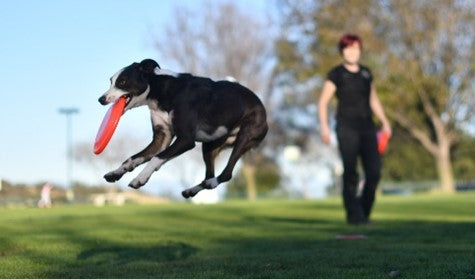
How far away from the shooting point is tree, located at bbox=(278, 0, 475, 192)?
42.3 m

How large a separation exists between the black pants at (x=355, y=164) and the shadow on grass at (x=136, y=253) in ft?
9.86

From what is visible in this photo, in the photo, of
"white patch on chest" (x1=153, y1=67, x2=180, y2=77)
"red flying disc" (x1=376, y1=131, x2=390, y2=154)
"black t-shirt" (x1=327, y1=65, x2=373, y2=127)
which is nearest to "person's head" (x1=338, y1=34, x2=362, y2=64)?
"black t-shirt" (x1=327, y1=65, x2=373, y2=127)

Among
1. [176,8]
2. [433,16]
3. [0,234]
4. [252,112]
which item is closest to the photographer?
[252,112]

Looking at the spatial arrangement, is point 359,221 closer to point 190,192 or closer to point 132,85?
point 190,192

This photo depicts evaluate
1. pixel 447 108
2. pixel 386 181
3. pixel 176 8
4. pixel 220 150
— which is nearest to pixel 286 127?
pixel 386 181

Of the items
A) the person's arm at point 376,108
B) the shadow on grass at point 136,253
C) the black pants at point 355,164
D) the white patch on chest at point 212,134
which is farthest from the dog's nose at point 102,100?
the person's arm at point 376,108

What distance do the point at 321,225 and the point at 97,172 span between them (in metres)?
53.8

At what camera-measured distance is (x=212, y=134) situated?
652cm

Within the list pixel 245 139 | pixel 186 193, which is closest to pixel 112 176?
pixel 186 193

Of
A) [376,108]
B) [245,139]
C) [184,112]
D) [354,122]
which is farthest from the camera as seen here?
[376,108]

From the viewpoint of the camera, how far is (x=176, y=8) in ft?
186

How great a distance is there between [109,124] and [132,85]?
35 centimetres

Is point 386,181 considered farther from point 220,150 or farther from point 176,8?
point 220,150

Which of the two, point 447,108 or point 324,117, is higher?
point 447,108
